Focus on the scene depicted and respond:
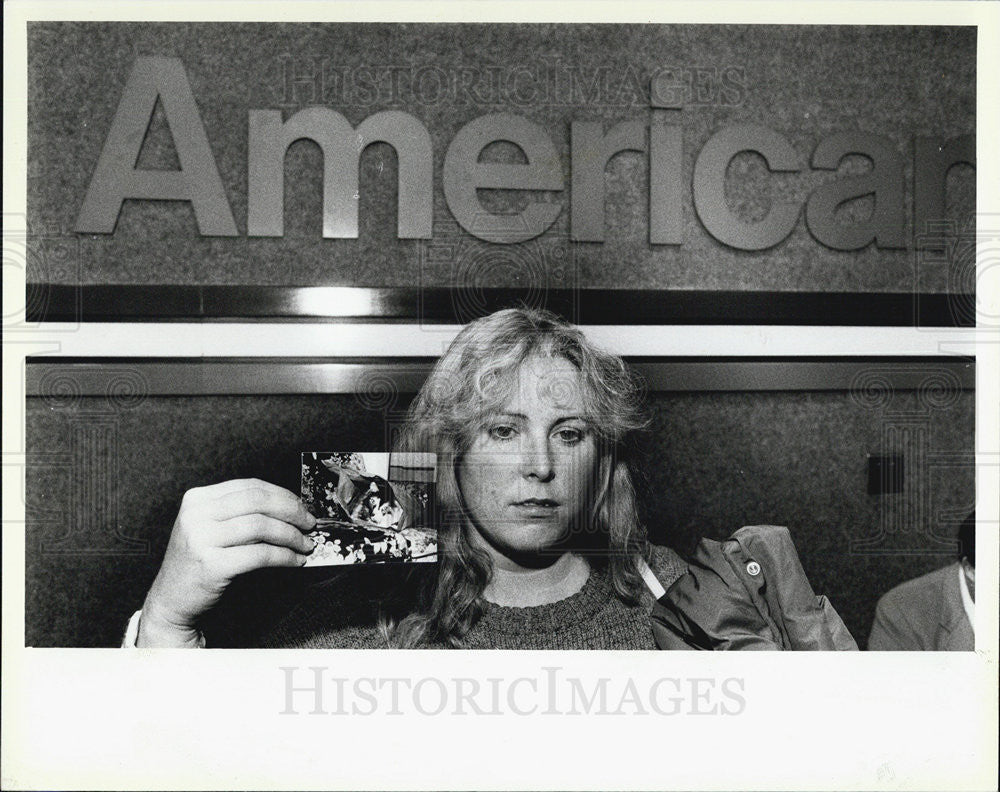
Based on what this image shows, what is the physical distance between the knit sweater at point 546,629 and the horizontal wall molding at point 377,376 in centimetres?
26

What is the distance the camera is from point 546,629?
1098 mm

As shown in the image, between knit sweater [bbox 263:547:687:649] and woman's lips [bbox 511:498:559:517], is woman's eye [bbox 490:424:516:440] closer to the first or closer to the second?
woman's lips [bbox 511:498:559:517]

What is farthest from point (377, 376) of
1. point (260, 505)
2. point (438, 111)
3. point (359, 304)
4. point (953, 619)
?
point (953, 619)

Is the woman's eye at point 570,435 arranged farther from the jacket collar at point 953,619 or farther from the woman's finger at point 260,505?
the jacket collar at point 953,619

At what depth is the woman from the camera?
1.08m

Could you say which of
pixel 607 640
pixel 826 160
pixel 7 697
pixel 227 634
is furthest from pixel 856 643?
pixel 7 697

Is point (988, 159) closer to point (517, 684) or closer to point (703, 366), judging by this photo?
point (703, 366)

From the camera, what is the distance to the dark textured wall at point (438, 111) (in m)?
1.09

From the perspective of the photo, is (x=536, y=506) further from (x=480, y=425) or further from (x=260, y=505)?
(x=260, y=505)

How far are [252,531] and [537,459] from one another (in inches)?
13.9

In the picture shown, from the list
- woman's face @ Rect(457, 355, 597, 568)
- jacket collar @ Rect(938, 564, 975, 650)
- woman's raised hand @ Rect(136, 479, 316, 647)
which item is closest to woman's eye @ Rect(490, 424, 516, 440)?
woman's face @ Rect(457, 355, 597, 568)

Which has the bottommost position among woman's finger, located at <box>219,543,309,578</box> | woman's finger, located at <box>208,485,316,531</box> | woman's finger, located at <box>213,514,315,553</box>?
woman's finger, located at <box>219,543,309,578</box>

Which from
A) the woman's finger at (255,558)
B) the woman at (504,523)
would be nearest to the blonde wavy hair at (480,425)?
the woman at (504,523)

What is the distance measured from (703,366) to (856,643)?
395 millimetres
